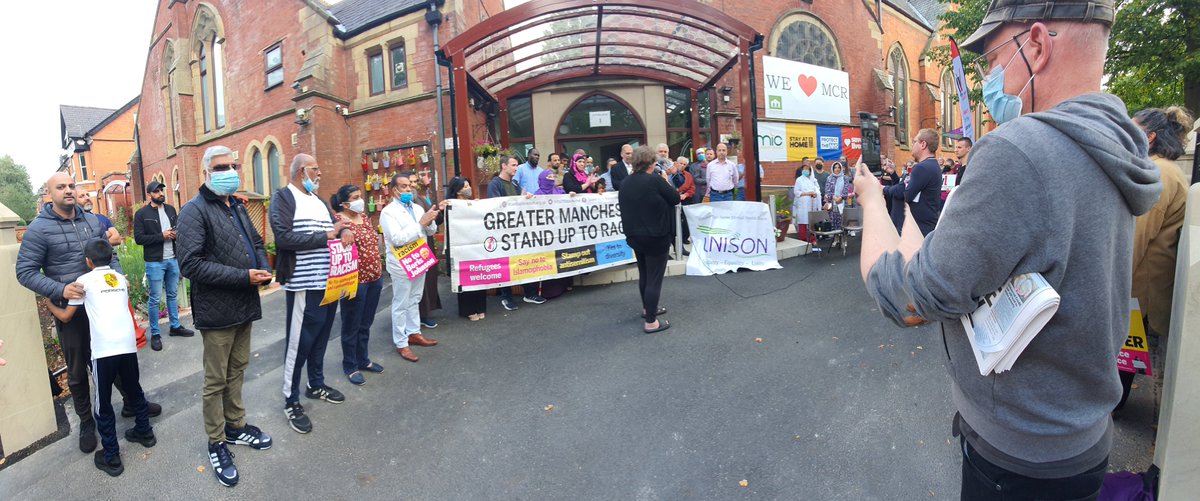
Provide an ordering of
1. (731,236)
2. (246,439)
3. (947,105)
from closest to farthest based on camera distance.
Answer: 1. (246,439)
2. (731,236)
3. (947,105)

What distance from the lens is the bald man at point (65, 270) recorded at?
372cm

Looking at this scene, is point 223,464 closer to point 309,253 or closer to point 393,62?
point 309,253

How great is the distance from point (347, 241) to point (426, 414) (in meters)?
1.50

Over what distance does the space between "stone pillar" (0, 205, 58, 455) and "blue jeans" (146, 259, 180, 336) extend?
7.70ft

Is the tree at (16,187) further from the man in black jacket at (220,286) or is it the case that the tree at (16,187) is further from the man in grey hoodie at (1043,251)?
the man in grey hoodie at (1043,251)

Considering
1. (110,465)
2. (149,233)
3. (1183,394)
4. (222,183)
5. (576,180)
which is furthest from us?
(576,180)

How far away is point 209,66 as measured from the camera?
21.4 metres

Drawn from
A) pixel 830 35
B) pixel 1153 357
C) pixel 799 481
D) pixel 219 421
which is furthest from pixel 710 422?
pixel 830 35

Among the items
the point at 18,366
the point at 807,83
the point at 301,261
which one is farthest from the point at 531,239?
the point at 807,83

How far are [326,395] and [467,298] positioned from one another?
8.12 feet

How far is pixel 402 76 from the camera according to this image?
50.4 ft

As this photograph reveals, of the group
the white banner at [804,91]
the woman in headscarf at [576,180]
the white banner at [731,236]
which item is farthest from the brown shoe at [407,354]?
the white banner at [804,91]

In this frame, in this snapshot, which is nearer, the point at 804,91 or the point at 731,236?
the point at 731,236

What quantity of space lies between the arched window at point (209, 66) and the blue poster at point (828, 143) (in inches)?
875
